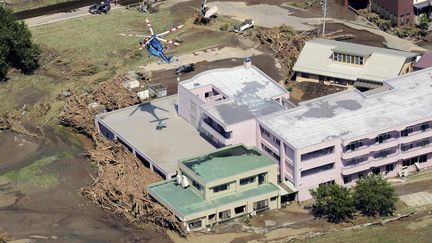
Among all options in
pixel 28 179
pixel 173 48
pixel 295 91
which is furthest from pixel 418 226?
pixel 173 48

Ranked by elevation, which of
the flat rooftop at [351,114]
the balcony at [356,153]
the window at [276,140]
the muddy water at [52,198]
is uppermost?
the flat rooftop at [351,114]

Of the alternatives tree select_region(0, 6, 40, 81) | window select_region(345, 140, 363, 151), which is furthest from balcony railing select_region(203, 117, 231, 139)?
tree select_region(0, 6, 40, 81)

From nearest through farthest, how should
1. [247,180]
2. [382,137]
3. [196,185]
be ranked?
[196,185], [247,180], [382,137]

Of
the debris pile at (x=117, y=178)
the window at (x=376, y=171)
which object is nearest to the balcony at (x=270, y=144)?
the window at (x=376, y=171)

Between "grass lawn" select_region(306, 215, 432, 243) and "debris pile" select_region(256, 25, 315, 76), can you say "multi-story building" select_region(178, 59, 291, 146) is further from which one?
"grass lawn" select_region(306, 215, 432, 243)

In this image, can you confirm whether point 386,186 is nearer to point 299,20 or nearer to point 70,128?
point 70,128

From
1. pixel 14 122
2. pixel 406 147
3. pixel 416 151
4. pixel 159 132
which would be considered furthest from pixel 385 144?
pixel 14 122

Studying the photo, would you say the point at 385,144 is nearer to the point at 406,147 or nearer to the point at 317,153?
the point at 406,147

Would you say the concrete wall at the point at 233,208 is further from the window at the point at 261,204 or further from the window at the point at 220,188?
the window at the point at 220,188
